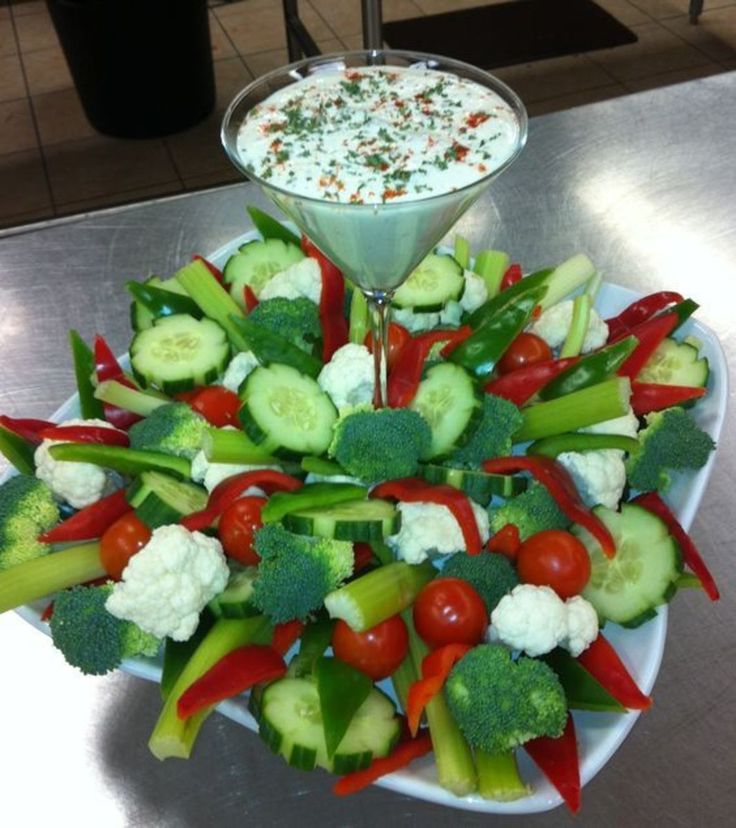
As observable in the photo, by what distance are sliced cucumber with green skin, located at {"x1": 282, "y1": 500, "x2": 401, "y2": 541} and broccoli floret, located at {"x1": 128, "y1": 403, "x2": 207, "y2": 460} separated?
172 millimetres

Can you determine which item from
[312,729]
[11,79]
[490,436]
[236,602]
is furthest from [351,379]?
[11,79]

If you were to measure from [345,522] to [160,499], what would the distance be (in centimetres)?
19

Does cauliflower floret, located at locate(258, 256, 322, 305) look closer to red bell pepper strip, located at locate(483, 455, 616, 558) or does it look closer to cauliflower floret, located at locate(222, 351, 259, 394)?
cauliflower floret, located at locate(222, 351, 259, 394)

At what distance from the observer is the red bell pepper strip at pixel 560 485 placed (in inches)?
36.5

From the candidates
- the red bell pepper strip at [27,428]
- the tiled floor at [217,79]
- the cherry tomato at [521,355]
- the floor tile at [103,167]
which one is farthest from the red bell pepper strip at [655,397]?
the floor tile at [103,167]

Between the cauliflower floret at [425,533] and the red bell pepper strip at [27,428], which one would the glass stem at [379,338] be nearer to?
the cauliflower floret at [425,533]

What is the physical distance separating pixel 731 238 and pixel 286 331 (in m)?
0.75

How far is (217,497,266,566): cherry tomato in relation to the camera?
93 centimetres

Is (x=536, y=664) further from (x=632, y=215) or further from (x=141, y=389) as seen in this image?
(x=632, y=215)

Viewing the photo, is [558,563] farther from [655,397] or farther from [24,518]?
[24,518]

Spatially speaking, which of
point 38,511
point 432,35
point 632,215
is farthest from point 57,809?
point 432,35

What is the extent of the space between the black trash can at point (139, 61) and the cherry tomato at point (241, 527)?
6.89 feet

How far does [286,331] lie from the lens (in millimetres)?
1105

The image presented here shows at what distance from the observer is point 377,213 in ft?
2.59
